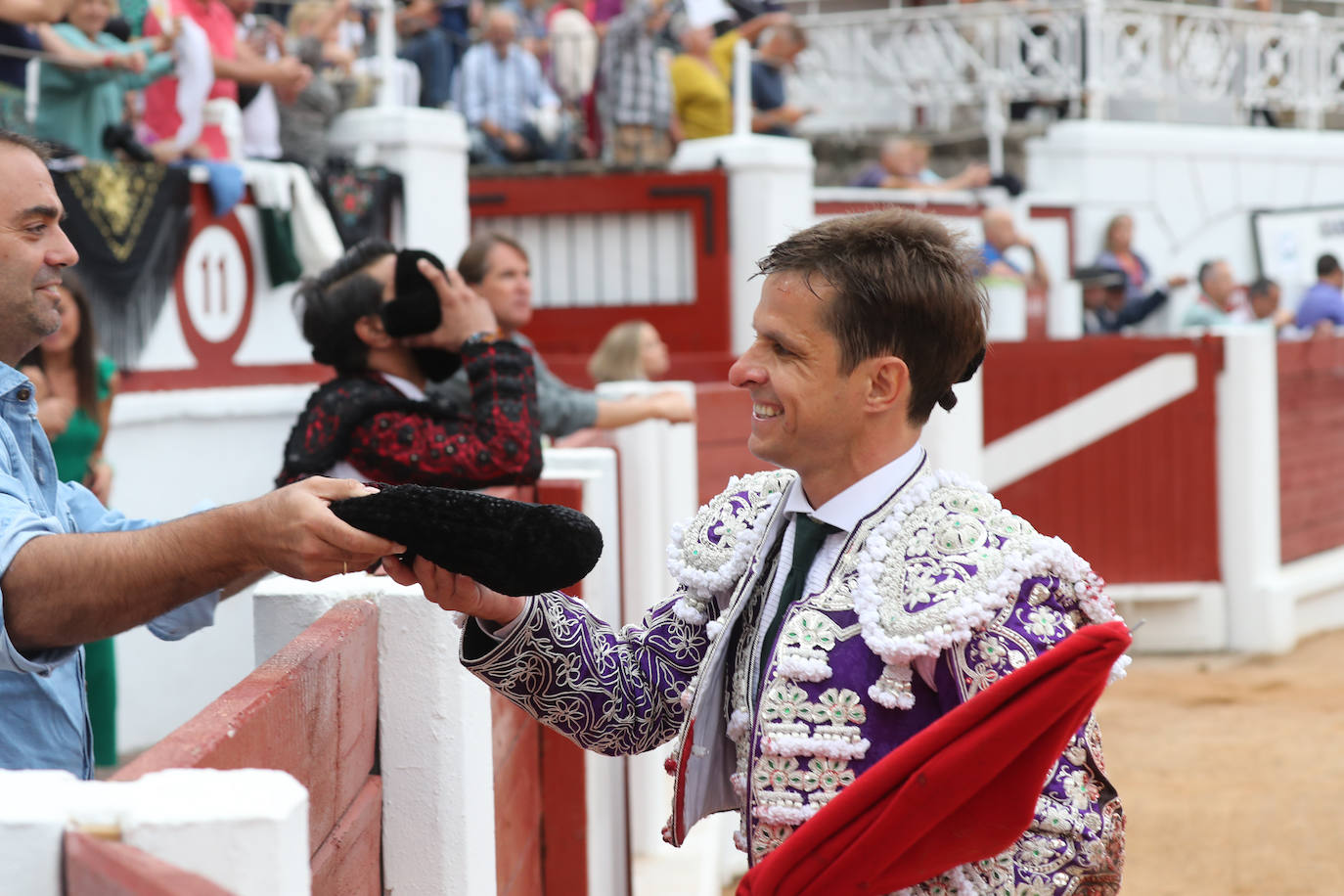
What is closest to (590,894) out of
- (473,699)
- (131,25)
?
(473,699)

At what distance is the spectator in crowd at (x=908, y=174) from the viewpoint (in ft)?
37.7

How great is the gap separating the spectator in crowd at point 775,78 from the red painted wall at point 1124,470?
9.18 feet

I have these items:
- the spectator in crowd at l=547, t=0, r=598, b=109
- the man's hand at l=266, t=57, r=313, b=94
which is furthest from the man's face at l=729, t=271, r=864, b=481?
the spectator in crowd at l=547, t=0, r=598, b=109

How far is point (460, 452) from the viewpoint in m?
3.03

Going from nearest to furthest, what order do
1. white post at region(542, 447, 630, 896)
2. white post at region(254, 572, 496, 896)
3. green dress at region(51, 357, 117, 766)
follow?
white post at region(254, 572, 496, 896) < white post at region(542, 447, 630, 896) < green dress at region(51, 357, 117, 766)

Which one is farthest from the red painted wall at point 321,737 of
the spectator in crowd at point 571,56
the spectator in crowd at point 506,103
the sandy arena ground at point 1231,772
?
the spectator in crowd at point 571,56

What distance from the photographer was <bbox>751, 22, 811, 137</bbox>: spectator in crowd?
10.8 m

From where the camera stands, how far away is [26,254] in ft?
5.86

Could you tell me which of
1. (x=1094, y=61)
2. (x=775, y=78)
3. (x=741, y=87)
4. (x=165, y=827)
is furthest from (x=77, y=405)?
(x=1094, y=61)

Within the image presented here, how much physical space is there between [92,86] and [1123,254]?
831 cm

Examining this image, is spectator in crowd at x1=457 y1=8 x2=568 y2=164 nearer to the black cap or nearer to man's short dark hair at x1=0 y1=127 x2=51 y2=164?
the black cap

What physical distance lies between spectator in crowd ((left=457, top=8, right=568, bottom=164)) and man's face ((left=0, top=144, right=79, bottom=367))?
7.72 m

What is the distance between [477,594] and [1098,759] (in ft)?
2.06

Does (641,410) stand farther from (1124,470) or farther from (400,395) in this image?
(1124,470)
